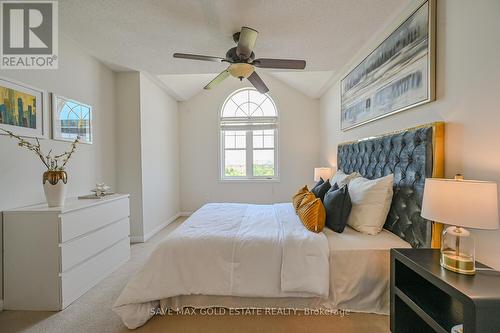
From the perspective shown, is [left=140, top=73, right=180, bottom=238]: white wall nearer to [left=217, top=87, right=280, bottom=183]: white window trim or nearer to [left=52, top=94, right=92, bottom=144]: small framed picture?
[left=52, top=94, right=92, bottom=144]: small framed picture

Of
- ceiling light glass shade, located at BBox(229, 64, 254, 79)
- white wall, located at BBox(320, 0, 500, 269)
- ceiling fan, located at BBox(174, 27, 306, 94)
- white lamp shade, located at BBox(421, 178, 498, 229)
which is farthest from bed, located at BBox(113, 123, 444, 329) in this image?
ceiling light glass shade, located at BBox(229, 64, 254, 79)

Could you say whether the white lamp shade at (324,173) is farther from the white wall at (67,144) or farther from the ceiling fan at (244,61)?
the white wall at (67,144)

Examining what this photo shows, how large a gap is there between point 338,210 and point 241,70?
1578 mm

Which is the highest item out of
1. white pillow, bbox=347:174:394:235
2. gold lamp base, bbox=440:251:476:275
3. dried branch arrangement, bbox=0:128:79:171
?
dried branch arrangement, bbox=0:128:79:171

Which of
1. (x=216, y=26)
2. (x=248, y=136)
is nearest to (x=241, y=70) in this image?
(x=216, y=26)

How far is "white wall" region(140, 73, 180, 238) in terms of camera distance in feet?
11.7

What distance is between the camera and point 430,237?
5.20 ft

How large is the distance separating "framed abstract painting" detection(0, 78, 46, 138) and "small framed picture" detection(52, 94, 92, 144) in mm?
143

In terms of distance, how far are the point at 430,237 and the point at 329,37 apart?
6.71 feet

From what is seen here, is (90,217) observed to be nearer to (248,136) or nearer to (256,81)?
(256,81)

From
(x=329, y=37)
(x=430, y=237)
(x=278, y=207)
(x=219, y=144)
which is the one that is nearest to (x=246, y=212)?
(x=278, y=207)

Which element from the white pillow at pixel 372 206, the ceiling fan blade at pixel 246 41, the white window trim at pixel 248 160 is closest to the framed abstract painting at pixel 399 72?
the white pillow at pixel 372 206

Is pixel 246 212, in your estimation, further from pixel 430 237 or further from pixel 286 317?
pixel 430 237

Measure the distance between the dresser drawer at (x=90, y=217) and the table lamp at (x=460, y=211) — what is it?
2569mm
